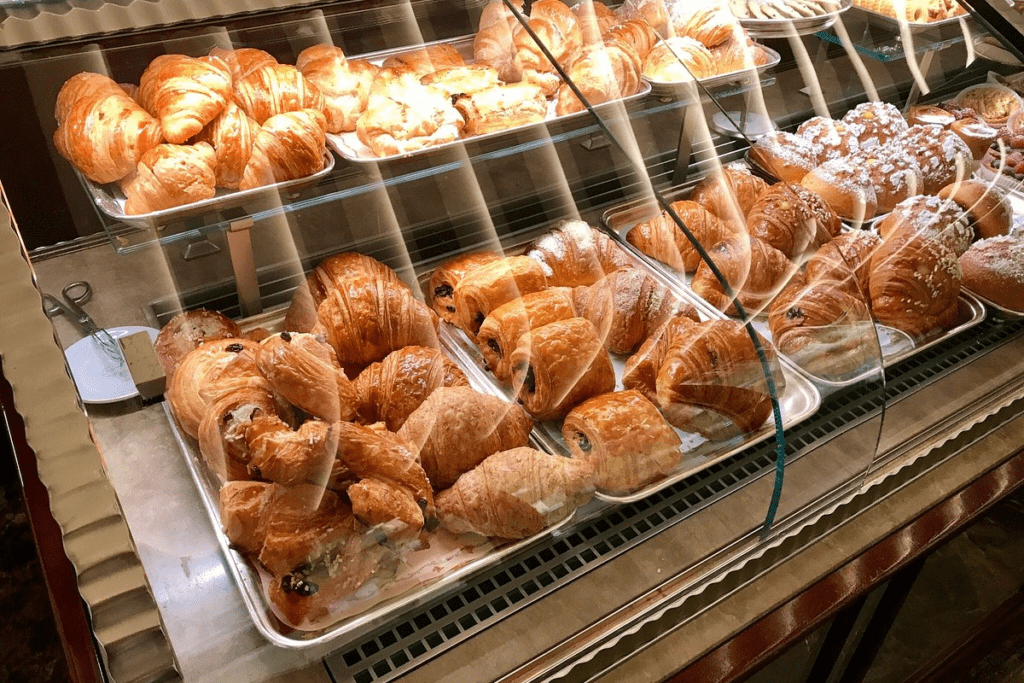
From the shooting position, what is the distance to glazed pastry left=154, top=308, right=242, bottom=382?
3.91ft

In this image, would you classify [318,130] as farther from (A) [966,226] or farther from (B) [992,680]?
(B) [992,680]

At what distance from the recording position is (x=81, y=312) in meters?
1.21

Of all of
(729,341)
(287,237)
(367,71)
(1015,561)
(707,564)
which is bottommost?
(1015,561)

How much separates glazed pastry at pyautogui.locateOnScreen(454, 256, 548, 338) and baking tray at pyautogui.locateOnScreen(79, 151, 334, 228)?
323 millimetres

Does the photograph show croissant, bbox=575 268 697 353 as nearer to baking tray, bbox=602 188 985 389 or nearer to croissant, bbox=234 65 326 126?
baking tray, bbox=602 188 985 389

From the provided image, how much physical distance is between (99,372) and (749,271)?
0.92m

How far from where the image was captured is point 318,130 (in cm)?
138

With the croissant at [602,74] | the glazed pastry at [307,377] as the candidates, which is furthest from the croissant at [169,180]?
the croissant at [602,74]

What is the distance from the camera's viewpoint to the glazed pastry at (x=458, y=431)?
115 cm

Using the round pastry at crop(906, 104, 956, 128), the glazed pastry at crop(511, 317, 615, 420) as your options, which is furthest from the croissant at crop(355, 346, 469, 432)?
the round pastry at crop(906, 104, 956, 128)

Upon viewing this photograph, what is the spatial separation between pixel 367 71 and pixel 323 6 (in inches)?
5.4

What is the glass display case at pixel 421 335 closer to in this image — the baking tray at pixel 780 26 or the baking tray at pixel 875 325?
the baking tray at pixel 875 325

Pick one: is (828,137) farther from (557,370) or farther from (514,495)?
(514,495)

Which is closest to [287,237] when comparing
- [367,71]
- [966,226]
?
[367,71]
